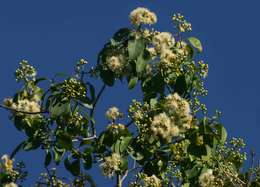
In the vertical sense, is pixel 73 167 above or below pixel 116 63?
below


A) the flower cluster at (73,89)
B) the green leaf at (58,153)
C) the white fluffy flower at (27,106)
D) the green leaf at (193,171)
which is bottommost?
the green leaf at (193,171)

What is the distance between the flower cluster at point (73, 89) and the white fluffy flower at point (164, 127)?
863 millimetres

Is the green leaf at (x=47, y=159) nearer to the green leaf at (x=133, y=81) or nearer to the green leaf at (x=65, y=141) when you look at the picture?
the green leaf at (x=65, y=141)

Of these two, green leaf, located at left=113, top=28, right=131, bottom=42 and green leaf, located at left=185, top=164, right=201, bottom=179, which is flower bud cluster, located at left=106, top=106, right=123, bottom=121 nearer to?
green leaf, located at left=113, top=28, right=131, bottom=42

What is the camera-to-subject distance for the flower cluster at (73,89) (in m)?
7.23

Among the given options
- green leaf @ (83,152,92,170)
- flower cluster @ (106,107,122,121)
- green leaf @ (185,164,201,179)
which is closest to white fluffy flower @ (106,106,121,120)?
flower cluster @ (106,107,122,121)

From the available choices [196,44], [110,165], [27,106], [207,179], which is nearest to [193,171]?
[207,179]

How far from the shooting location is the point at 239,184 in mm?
6484

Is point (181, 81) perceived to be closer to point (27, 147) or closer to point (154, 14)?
point (154, 14)

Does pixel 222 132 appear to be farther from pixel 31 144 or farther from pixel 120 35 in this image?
pixel 31 144

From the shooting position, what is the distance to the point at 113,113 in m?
7.21

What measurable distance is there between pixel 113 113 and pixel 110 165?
1.75 feet

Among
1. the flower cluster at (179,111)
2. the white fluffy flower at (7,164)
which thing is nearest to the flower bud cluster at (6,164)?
the white fluffy flower at (7,164)

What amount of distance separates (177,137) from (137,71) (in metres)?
0.70
